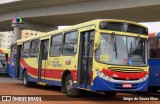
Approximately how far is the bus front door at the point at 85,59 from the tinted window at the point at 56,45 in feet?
7.80

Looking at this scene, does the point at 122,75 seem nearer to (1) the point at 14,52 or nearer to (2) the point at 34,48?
(2) the point at 34,48

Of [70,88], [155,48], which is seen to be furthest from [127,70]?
[155,48]

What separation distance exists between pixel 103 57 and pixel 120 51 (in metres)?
0.72

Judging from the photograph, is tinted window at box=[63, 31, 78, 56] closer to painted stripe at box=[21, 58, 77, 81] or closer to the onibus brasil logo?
painted stripe at box=[21, 58, 77, 81]

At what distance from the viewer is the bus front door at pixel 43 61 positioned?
711 inches

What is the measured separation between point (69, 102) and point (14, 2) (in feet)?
70.2

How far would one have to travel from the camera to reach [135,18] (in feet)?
→ 103

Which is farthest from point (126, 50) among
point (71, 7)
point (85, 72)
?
point (71, 7)

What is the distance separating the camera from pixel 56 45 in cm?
1664

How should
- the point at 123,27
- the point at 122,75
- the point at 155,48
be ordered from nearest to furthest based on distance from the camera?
the point at 122,75 → the point at 123,27 → the point at 155,48

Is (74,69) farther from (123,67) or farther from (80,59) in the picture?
(123,67)

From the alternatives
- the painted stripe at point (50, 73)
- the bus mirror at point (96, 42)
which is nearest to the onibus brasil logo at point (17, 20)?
the painted stripe at point (50, 73)

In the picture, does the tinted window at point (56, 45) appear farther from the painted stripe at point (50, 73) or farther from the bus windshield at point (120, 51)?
the bus windshield at point (120, 51)

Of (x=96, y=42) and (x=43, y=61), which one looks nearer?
(x=96, y=42)
